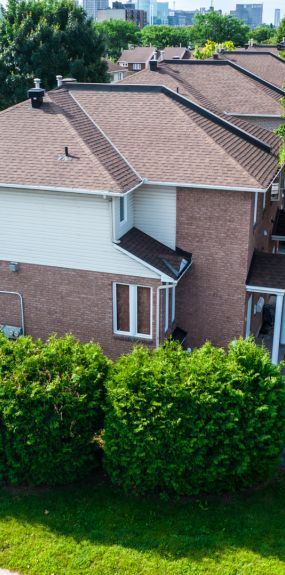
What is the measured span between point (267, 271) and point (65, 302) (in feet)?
21.0

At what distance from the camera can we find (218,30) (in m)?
135

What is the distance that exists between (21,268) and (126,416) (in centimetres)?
781

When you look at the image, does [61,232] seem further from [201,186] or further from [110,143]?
[201,186]

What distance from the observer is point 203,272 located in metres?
18.7

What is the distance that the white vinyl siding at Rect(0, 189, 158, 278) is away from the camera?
1734cm

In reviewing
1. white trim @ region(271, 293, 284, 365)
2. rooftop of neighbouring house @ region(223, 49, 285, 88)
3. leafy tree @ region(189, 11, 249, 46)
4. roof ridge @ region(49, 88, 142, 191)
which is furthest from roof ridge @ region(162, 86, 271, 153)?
leafy tree @ region(189, 11, 249, 46)

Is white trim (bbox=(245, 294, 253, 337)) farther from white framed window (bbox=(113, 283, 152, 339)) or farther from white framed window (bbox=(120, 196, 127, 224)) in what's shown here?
white framed window (bbox=(120, 196, 127, 224))

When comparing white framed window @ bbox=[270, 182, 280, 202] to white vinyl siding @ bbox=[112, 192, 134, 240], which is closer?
white vinyl siding @ bbox=[112, 192, 134, 240]

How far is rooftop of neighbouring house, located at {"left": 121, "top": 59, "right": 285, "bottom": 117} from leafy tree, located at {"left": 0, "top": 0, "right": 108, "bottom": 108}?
18.4 ft

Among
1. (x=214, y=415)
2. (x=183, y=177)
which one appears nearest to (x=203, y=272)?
(x=183, y=177)

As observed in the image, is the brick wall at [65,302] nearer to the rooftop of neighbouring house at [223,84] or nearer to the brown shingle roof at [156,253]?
the brown shingle roof at [156,253]

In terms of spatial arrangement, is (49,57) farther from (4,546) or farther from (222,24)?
(222,24)

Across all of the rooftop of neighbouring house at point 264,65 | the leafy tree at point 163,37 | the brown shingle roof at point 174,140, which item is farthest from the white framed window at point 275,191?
the leafy tree at point 163,37

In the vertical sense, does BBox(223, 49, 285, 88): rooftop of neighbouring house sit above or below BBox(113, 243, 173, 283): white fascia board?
above
